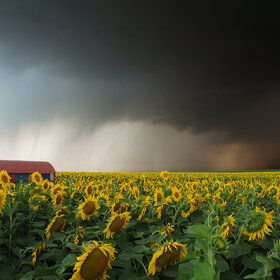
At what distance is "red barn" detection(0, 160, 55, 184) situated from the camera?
57.9 ft

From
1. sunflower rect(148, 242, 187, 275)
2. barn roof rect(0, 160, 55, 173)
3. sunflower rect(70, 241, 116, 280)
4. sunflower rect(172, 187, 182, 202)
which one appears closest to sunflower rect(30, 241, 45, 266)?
sunflower rect(70, 241, 116, 280)

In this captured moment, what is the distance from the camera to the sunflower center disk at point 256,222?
258 cm

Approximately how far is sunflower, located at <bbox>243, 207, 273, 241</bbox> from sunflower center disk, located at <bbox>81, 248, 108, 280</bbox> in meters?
1.48

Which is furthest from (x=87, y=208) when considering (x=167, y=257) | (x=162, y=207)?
(x=167, y=257)

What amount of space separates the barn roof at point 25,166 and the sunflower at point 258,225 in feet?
56.2

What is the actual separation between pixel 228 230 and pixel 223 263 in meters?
0.65

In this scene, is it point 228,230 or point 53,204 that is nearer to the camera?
point 228,230

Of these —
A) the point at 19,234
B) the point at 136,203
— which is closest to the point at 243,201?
the point at 136,203

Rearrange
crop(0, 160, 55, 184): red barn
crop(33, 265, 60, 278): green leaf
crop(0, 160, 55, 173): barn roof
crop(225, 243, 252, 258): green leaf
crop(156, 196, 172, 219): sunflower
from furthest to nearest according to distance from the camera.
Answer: crop(0, 160, 55, 173): barn roof < crop(0, 160, 55, 184): red barn < crop(156, 196, 172, 219): sunflower < crop(225, 243, 252, 258): green leaf < crop(33, 265, 60, 278): green leaf

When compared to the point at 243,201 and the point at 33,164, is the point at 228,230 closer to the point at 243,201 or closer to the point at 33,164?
the point at 243,201

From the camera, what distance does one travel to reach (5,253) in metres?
3.14

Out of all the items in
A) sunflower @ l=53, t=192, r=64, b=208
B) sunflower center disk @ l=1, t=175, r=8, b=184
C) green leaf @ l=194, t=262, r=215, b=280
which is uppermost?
green leaf @ l=194, t=262, r=215, b=280

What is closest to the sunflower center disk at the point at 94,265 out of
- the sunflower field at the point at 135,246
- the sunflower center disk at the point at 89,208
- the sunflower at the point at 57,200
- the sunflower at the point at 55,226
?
the sunflower field at the point at 135,246

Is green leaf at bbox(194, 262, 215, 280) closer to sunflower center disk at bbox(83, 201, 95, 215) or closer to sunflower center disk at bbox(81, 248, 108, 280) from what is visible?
sunflower center disk at bbox(81, 248, 108, 280)
